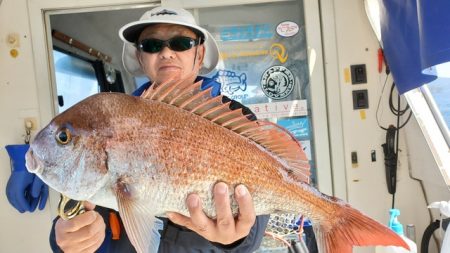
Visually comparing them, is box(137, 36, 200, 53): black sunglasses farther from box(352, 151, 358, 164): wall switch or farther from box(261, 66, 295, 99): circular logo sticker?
box(352, 151, 358, 164): wall switch

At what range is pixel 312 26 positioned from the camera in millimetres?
3010

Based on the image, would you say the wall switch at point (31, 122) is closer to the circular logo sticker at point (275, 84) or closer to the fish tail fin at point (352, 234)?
the circular logo sticker at point (275, 84)

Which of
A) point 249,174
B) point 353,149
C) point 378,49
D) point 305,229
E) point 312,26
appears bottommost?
point 305,229

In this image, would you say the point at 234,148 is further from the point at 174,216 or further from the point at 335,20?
the point at 335,20

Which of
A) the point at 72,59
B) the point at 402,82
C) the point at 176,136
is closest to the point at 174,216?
the point at 176,136

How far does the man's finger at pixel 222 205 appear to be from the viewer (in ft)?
3.30

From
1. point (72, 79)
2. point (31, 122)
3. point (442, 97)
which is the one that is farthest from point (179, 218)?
point (72, 79)

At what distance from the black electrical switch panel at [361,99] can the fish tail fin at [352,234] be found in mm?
2102

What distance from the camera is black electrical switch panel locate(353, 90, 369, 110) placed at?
3020mm

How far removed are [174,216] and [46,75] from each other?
8.31 ft

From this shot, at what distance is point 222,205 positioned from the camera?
3.38 feet

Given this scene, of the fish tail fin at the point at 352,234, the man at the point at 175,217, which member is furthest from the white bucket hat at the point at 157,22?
the fish tail fin at the point at 352,234

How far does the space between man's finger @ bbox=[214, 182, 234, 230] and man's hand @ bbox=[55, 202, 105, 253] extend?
364mm

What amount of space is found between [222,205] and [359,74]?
2.36 meters
